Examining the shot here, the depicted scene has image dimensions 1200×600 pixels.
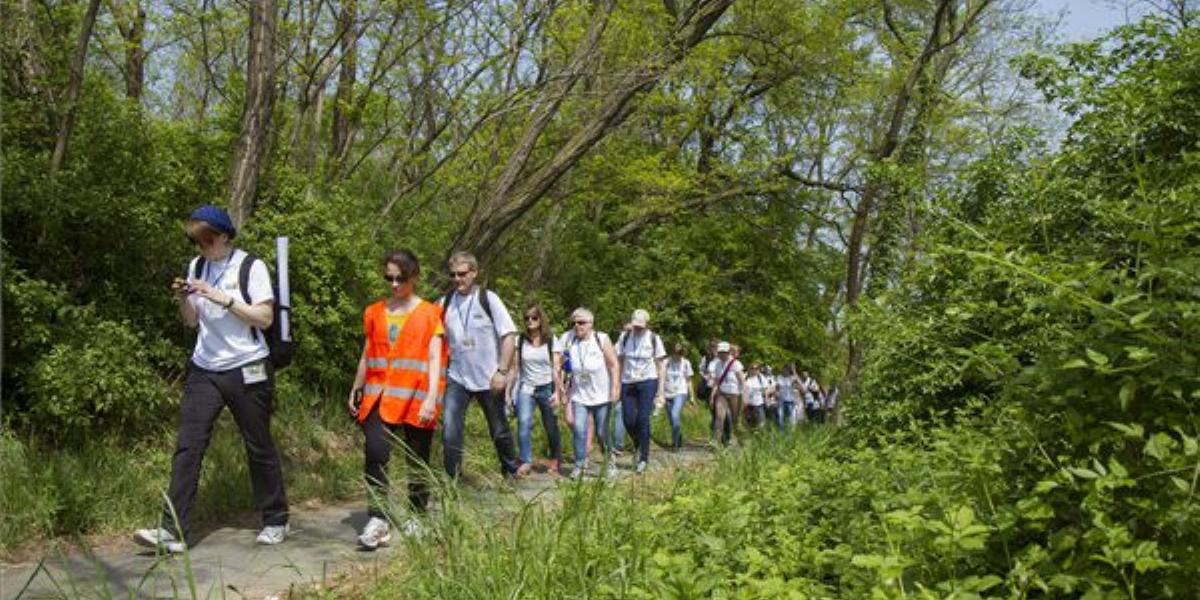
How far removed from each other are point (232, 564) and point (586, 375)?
4630 mm

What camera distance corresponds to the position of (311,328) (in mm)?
9805

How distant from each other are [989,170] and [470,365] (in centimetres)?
407

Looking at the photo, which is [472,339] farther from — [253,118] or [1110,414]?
[1110,414]

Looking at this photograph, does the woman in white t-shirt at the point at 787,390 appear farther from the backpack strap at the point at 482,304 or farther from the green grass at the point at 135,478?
the backpack strap at the point at 482,304

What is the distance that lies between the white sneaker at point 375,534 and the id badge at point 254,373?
3.43ft

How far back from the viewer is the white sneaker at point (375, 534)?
5.52 metres

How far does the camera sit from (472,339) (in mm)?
7434

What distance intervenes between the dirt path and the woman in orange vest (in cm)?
52

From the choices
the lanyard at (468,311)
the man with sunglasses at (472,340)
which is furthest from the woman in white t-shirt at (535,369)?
the lanyard at (468,311)

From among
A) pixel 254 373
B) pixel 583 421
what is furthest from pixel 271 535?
pixel 583 421

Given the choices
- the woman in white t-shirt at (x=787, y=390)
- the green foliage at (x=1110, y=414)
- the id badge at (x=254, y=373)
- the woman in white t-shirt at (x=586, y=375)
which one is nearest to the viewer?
the green foliage at (x=1110, y=414)

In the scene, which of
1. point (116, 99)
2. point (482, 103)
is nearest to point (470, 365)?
point (116, 99)

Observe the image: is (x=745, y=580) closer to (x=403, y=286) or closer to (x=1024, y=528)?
(x=1024, y=528)

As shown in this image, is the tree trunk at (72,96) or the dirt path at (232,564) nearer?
the dirt path at (232,564)
